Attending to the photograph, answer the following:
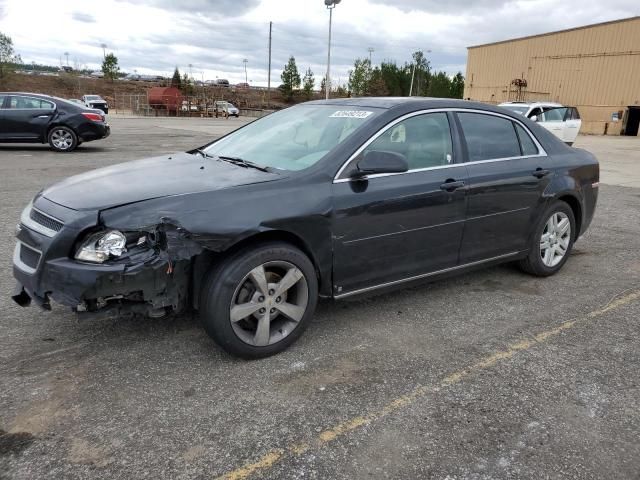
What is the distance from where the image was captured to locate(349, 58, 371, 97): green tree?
205 feet

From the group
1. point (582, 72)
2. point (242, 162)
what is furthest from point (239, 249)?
point (582, 72)

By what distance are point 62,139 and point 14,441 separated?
1298 cm

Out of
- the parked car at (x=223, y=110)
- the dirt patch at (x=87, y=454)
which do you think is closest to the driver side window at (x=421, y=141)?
the dirt patch at (x=87, y=454)

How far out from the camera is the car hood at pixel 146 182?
121 inches

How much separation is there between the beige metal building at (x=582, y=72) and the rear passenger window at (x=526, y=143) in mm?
33327

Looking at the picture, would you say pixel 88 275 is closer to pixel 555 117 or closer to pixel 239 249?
pixel 239 249

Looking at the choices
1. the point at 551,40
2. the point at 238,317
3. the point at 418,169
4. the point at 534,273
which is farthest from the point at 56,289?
the point at 551,40

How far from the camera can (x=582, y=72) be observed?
1393 inches

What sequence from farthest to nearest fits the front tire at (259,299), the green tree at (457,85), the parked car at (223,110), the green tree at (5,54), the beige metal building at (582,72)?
1. the green tree at (457,85)
2. the green tree at (5,54)
3. the parked car at (223,110)
4. the beige metal building at (582,72)
5. the front tire at (259,299)

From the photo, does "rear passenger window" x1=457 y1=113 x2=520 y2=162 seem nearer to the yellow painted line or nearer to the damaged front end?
the yellow painted line

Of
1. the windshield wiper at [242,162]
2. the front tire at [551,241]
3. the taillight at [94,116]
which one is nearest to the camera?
the windshield wiper at [242,162]

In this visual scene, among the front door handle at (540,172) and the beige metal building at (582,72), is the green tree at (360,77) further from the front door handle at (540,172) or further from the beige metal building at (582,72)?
the front door handle at (540,172)

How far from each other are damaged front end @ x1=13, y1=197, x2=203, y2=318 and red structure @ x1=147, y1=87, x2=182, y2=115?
46147 millimetres

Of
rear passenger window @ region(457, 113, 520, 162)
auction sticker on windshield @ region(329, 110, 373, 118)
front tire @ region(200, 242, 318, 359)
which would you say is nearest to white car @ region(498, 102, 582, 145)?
rear passenger window @ region(457, 113, 520, 162)
